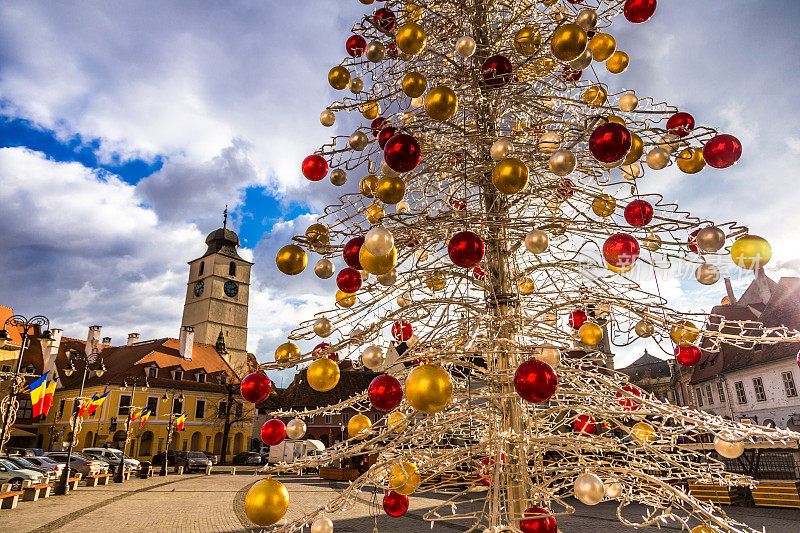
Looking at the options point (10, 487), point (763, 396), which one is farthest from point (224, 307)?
point (763, 396)

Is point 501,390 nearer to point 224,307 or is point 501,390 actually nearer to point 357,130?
point 357,130

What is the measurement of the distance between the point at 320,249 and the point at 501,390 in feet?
4.09

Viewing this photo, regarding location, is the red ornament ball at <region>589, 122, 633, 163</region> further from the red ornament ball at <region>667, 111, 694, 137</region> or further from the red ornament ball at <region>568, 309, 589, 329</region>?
the red ornament ball at <region>568, 309, 589, 329</region>

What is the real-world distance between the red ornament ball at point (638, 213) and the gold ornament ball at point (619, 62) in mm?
804

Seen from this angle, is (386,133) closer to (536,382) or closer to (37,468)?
(536,382)

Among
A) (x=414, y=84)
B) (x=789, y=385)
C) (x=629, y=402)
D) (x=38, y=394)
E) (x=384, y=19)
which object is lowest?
(x=629, y=402)

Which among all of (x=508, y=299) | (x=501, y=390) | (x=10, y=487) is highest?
(x=508, y=299)

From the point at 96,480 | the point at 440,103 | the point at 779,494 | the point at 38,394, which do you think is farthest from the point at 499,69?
the point at 96,480

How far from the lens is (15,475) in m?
15.8

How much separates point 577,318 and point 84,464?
2747 centimetres

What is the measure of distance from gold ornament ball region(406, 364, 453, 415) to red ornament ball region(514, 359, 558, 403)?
0.26 m

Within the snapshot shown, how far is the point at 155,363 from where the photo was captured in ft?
124

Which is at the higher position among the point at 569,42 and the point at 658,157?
the point at 569,42

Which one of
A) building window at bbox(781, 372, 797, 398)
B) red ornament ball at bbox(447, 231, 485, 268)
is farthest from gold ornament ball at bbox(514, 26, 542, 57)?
building window at bbox(781, 372, 797, 398)
